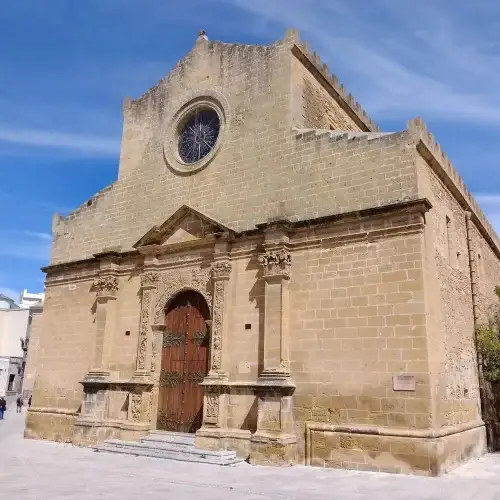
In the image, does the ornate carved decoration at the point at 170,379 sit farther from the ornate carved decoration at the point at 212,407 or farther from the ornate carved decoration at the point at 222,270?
the ornate carved decoration at the point at 222,270

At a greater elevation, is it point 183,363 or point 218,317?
point 218,317

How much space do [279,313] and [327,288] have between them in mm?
1166

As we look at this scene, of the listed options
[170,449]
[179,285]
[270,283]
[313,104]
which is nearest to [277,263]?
[270,283]

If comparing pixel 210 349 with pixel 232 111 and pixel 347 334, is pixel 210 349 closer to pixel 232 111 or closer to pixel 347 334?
pixel 347 334

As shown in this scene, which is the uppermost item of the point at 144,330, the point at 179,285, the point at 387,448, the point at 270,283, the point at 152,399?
the point at 179,285

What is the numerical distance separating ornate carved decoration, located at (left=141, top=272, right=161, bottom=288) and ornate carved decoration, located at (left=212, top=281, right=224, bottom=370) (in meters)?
2.14

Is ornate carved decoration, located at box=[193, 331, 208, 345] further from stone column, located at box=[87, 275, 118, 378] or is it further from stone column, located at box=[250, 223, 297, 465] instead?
stone column, located at box=[87, 275, 118, 378]

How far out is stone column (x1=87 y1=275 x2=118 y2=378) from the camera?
14.0 m

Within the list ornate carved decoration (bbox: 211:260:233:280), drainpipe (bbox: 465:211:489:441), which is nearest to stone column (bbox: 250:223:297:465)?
ornate carved decoration (bbox: 211:260:233:280)

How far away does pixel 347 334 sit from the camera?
10484 millimetres

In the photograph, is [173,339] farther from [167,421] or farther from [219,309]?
[167,421]

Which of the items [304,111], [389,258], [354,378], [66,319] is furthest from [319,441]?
[66,319]

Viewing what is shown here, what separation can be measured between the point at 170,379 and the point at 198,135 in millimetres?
6748

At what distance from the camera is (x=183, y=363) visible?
42.7 ft
